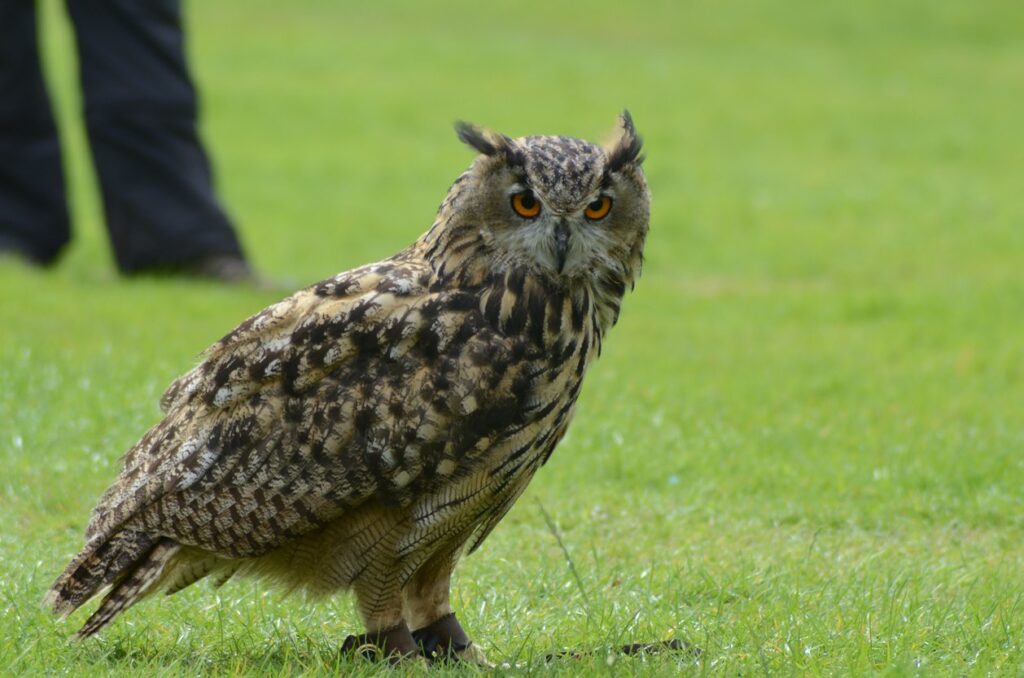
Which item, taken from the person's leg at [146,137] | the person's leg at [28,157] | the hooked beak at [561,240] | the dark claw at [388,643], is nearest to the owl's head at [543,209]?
the hooked beak at [561,240]

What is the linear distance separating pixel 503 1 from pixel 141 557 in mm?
28924

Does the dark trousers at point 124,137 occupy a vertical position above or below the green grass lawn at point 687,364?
above

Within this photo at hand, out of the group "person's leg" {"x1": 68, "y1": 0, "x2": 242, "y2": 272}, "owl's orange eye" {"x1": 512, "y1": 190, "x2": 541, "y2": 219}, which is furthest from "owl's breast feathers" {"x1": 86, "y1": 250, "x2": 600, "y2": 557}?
"person's leg" {"x1": 68, "y1": 0, "x2": 242, "y2": 272}

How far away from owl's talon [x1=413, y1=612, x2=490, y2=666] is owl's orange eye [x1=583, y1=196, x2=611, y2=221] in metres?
1.26

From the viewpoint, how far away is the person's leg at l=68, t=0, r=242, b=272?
10.9 m

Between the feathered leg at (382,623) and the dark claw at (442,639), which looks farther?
the dark claw at (442,639)

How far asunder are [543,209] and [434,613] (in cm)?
128

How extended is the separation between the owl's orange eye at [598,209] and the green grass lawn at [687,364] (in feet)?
3.86

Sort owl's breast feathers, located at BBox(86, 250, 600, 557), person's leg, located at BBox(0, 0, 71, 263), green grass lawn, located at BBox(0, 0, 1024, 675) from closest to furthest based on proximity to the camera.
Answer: owl's breast feathers, located at BBox(86, 250, 600, 557) < green grass lawn, located at BBox(0, 0, 1024, 675) < person's leg, located at BBox(0, 0, 71, 263)

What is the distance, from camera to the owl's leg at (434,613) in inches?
187


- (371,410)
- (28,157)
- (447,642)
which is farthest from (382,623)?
(28,157)

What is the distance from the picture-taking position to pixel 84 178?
1764 centimetres

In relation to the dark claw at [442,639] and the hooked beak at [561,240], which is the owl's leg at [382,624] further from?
the hooked beak at [561,240]

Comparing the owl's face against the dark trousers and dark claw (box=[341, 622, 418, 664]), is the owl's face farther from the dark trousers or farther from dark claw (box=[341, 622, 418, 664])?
the dark trousers
